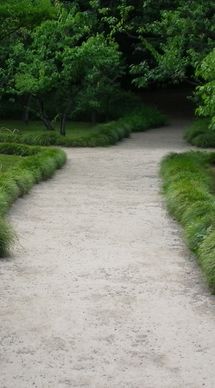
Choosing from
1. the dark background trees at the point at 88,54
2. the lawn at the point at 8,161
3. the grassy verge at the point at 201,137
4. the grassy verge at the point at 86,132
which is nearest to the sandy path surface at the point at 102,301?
the lawn at the point at 8,161

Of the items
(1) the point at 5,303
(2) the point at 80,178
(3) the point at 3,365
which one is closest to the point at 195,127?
(2) the point at 80,178

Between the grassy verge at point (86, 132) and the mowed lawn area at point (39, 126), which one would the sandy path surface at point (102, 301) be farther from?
the mowed lawn area at point (39, 126)

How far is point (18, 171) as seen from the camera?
1338cm

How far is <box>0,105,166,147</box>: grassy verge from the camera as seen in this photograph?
2006 cm

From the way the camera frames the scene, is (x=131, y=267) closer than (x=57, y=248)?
Yes

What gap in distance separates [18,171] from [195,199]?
4226mm

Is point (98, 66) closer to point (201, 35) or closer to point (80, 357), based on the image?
point (201, 35)

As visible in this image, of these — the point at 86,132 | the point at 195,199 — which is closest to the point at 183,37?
the point at 86,132

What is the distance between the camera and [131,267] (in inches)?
307

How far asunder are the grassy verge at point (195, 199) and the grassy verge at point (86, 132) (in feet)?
13.9

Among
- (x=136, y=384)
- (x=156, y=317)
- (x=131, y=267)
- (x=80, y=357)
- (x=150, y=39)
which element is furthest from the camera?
(x=150, y=39)

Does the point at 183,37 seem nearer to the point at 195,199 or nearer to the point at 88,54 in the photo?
the point at 88,54

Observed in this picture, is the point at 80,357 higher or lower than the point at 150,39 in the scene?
lower

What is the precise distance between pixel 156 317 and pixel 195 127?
16713 millimetres
